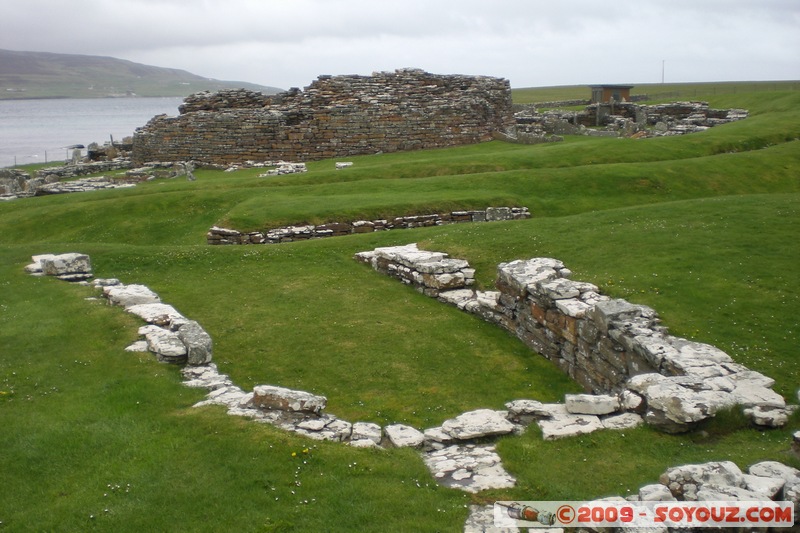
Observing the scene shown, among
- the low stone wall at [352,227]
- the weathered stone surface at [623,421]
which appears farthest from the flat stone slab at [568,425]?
the low stone wall at [352,227]

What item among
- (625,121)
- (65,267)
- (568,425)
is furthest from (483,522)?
(625,121)

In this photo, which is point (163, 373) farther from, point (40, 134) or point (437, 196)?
point (40, 134)

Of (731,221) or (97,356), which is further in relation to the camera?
(731,221)

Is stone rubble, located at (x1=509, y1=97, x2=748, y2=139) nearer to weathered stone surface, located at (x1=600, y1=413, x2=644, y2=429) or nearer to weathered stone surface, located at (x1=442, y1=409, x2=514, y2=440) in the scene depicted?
weathered stone surface, located at (x1=600, y1=413, x2=644, y2=429)

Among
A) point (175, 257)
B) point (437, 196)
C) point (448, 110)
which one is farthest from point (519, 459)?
point (448, 110)

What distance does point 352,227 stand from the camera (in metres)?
25.8

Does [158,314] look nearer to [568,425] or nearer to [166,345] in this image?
[166,345]

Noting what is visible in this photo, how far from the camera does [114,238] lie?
27812 millimetres

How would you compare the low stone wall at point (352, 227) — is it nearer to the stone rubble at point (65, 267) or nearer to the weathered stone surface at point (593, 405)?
the stone rubble at point (65, 267)

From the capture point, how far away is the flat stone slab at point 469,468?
9.48 m

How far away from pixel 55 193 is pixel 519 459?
34543mm

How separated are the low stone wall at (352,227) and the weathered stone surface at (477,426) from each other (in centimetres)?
1501

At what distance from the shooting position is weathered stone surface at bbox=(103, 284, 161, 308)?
56.3 ft

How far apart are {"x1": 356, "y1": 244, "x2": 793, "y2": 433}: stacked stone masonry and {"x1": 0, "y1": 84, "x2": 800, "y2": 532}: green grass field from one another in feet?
1.40
